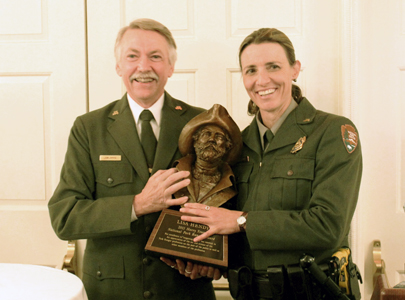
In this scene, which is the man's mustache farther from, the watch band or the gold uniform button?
the gold uniform button

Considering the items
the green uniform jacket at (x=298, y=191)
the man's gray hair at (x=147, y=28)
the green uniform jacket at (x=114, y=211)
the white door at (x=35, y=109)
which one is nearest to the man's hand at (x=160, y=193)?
the green uniform jacket at (x=114, y=211)

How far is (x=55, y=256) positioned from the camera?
2824mm

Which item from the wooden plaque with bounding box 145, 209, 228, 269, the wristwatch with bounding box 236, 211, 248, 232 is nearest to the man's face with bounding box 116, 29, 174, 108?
the wooden plaque with bounding box 145, 209, 228, 269

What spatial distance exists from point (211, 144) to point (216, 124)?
0.10 m

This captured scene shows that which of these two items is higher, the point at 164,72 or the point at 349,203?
the point at 164,72

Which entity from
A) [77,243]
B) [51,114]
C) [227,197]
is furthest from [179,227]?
[51,114]

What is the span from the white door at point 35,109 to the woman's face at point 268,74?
1188 mm

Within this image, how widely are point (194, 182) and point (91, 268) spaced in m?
0.63

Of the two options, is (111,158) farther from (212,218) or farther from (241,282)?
(241,282)

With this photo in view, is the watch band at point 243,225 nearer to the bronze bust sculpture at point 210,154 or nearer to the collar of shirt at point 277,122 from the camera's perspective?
the bronze bust sculpture at point 210,154

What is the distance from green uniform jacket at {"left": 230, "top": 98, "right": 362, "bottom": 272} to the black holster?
76mm

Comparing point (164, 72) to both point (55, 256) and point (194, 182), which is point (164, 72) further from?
point (55, 256)

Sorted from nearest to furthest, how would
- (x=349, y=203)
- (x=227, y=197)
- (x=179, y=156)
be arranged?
(x=349, y=203) < (x=227, y=197) < (x=179, y=156)

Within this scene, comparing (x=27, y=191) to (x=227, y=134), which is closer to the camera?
(x=227, y=134)
